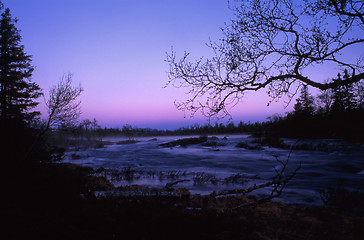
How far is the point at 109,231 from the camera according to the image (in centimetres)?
286

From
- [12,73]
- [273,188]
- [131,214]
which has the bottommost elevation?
[273,188]

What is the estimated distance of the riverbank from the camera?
9.30ft

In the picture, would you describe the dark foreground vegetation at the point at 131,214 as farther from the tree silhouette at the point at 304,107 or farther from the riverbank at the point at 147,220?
the tree silhouette at the point at 304,107

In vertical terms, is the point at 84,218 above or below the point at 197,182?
above

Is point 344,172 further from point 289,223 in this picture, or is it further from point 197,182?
point 289,223

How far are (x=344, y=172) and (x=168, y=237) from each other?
13.1 m

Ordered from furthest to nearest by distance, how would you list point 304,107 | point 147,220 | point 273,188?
1. point 304,107
2. point 273,188
3. point 147,220

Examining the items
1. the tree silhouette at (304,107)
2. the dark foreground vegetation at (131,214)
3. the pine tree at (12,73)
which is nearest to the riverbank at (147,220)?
the dark foreground vegetation at (131,214)

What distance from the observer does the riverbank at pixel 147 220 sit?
2836 mm

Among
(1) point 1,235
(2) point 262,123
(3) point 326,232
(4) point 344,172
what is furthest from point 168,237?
(2) point 262,123

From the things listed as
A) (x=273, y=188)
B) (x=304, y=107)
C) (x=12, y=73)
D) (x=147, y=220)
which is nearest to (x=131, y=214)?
(x=147, y=220)

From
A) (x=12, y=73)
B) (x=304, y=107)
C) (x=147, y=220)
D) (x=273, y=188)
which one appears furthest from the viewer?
(x=304, y=107)

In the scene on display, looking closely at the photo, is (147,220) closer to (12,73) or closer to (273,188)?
(273,188)

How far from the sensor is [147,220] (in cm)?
310
